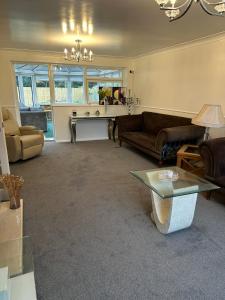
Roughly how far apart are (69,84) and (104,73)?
106 cm

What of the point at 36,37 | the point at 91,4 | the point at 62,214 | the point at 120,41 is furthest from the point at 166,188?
the point at 36,37

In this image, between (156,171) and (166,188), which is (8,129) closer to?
(156,171)

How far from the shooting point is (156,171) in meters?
2.41

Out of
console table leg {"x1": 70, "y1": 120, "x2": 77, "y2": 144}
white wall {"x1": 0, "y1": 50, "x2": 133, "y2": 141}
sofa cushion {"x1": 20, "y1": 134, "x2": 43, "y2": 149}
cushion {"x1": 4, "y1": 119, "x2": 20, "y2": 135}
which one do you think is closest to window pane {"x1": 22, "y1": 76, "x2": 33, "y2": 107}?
white wall {"x1": 0, "y1": 50, "x2": 133, "y2": 141}

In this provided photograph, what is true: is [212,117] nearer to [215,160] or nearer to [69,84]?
[215,160]

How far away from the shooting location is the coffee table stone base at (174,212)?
1.92m

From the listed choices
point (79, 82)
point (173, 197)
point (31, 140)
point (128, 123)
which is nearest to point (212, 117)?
point (173, 197)

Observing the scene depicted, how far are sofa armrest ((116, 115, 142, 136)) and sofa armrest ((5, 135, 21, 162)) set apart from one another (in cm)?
235

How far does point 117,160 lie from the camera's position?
422 cm

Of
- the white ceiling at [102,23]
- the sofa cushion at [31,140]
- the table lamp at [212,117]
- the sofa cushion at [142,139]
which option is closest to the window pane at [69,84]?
the white ceiling at [102,23]

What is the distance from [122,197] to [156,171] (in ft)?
2.07

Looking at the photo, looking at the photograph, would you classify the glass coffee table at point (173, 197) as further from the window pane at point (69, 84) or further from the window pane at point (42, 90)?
the window pane at point (42, 90)

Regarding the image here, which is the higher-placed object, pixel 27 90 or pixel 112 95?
pixel 27 90

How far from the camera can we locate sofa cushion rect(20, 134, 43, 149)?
13.2 ft
